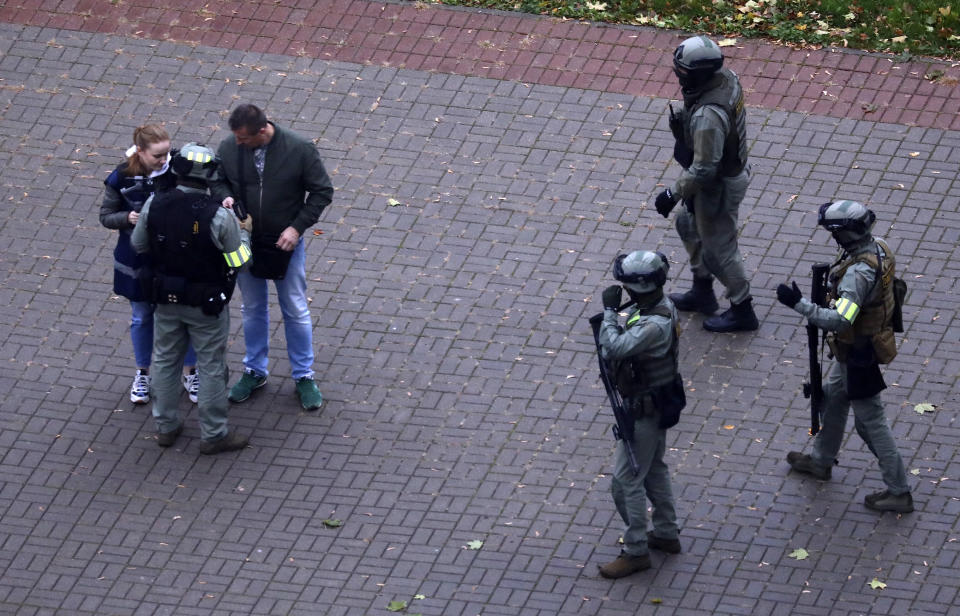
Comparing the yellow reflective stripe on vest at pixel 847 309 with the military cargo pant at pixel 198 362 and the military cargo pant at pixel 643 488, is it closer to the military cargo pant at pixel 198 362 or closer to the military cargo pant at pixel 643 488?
the military cargo pant at pixel 643 488

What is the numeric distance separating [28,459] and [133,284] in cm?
130

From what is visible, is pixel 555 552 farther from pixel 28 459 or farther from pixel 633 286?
pixel 28 459

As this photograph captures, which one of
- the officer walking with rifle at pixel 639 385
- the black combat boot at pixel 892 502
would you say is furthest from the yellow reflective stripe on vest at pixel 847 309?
the black combat boot at pixel 892 502

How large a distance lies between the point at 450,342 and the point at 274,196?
68.4 inches

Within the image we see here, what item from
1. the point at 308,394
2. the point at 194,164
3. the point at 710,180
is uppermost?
the point at 194,164

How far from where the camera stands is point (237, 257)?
984 cm

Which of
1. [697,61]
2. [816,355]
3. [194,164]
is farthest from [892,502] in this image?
[194,164]

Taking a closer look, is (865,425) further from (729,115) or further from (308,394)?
(308,394)

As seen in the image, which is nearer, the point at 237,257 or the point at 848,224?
the point at 848,224

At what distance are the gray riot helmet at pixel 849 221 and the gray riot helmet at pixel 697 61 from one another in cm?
163

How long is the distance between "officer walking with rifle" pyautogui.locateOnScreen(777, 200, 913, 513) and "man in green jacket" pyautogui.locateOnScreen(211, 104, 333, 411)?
3044 mm

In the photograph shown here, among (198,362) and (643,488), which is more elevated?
(643,488)

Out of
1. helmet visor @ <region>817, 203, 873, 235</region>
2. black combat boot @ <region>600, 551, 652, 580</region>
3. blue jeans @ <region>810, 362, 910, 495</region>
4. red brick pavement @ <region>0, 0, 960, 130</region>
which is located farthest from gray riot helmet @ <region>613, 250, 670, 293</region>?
red brick pavement @ <region>0, 0, 960, 130</region>

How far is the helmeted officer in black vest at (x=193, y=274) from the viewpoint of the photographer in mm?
9773
